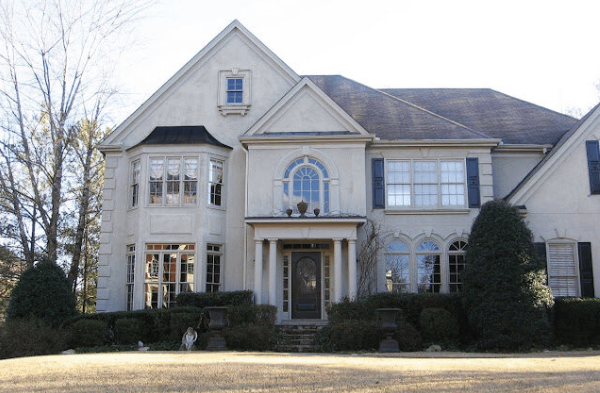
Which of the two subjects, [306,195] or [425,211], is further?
[425,211]

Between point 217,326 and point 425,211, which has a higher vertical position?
point 425,211

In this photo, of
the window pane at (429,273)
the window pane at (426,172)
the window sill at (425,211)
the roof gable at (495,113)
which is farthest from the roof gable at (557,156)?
the window pane at (429,273)

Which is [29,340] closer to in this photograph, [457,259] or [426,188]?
[426,188]

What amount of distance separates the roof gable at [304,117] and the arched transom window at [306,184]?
1038mm

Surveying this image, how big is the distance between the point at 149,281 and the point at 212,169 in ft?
13.8

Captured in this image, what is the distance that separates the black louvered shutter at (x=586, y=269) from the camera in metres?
19.7

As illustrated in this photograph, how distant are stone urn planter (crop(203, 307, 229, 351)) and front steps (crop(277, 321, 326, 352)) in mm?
1595

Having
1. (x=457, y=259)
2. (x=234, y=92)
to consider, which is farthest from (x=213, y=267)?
(x=457, y=259)

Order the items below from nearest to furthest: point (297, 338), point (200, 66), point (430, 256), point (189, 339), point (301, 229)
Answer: point (189, 339), point (297, 338), point (301, 229), point (430, 256), point (200, 66)

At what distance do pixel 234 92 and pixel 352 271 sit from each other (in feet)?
25.2

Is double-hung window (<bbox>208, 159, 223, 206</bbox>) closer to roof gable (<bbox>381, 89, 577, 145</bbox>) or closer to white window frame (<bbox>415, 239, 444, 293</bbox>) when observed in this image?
white window frame (<bbox>415, 239, 444, 293</bbox>)

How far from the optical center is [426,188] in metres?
21.4

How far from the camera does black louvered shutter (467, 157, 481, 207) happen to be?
21141mm

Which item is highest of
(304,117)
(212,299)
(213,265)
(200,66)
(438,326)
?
(200,66)
